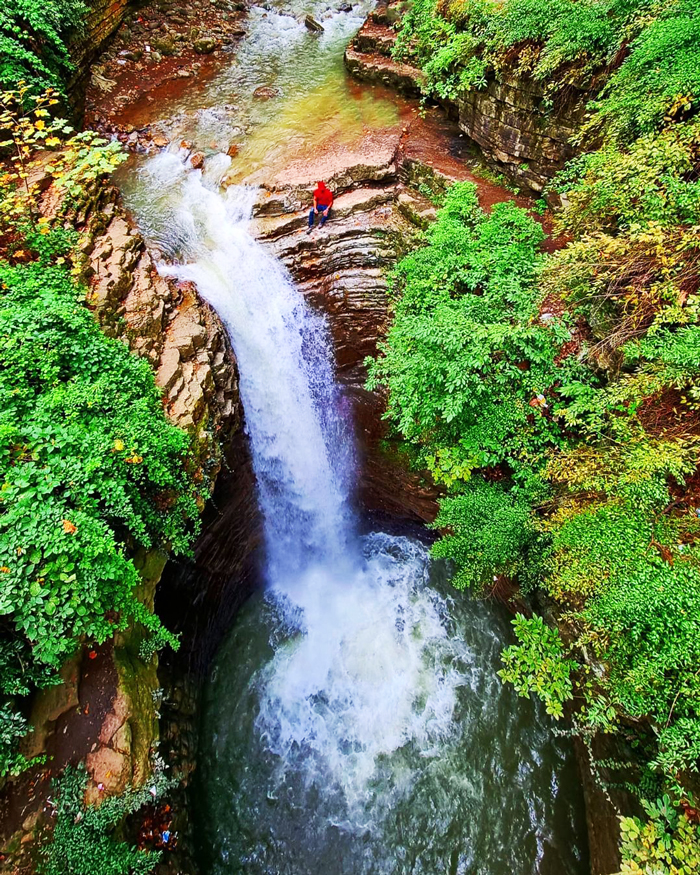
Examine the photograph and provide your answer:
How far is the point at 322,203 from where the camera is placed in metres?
9.38

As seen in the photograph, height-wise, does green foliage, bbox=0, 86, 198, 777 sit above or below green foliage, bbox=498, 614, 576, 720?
above

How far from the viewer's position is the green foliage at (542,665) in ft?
17.1

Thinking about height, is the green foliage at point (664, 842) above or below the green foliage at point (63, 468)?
below

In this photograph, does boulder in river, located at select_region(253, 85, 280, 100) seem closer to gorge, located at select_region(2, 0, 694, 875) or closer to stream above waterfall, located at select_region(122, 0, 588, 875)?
gorge, located at select_region(2, 0, 694, 875)

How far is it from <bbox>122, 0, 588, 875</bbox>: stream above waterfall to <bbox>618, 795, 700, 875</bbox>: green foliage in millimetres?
2596

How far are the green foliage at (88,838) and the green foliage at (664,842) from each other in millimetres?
4616

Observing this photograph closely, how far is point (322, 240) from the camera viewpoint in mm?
9609

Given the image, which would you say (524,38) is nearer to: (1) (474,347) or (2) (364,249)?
(2) (364,249)

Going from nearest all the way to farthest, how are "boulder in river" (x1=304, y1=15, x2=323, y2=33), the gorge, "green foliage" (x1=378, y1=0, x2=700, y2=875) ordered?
"green foliage" (x1=378, y1=0, x2=700, y2=875) → the gorge → "boulder in river" (x1=304, y1=15, x2=323, y2=33)

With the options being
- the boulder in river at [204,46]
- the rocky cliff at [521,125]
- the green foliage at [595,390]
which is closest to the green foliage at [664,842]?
the green foliage at [595,390]

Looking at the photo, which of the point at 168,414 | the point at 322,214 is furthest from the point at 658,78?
the point at 168,414

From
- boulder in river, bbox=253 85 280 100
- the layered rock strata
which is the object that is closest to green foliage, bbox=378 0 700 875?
the layered rock strata

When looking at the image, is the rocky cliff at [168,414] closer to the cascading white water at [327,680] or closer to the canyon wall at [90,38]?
the cascading white water at [327,680]

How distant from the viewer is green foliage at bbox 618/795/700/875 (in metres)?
3.83
